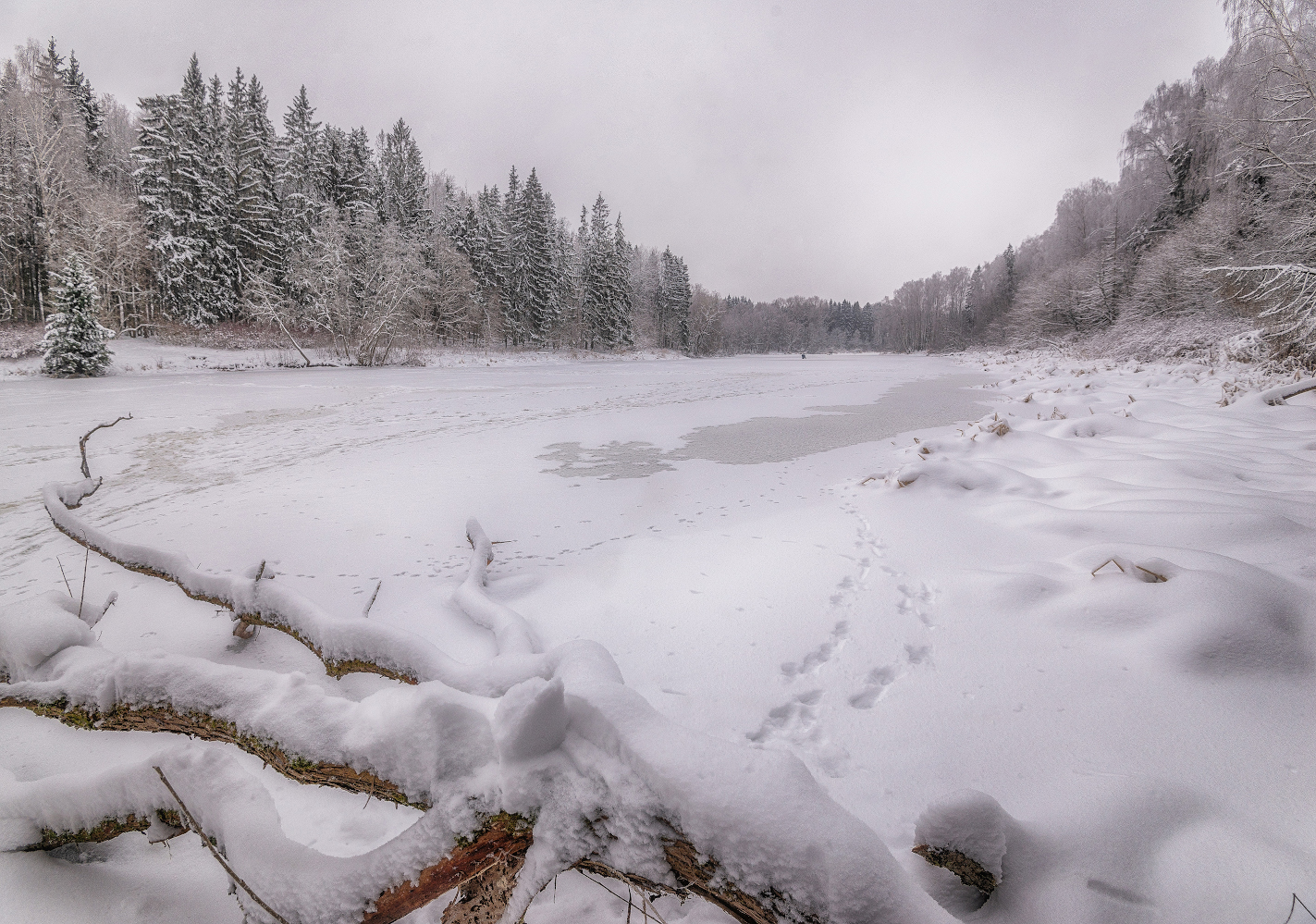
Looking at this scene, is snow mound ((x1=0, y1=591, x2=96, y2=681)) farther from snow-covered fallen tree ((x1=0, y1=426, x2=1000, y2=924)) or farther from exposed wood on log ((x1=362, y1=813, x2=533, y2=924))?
exposed wood on log ((x1=362, y1=813, x2=533, y2=924))

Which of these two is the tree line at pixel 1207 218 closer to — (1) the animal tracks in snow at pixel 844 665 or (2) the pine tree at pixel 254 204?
(1) the animal tracks in snow at pixel 844 665

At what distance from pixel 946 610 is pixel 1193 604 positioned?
931 mm

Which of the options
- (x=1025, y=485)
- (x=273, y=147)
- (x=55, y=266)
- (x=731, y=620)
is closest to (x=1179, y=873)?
(x=731, y=620)

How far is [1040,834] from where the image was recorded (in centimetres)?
121

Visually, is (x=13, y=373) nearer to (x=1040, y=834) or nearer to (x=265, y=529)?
(x=265, y=529)

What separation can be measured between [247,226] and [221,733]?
39.7 m

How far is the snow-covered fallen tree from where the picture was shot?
915 millimetres

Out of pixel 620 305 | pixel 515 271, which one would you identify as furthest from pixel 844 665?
pixel 620 305

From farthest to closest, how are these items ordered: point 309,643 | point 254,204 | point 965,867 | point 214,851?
1. point 254,204
2. point 309,643
3. point 965,867
4. point 214,851

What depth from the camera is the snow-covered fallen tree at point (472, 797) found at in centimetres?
91

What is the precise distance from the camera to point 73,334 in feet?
52.7

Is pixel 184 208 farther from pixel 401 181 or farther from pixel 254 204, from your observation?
pixel 401 181

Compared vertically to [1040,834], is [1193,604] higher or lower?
higher

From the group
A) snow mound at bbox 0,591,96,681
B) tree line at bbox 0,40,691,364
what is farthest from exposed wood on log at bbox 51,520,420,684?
tree line at bbox 0,40,691,364
